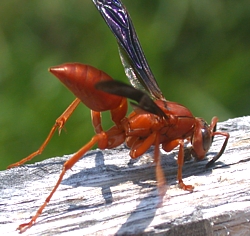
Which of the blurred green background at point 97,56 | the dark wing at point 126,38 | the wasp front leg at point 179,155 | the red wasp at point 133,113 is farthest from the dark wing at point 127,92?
the blurred green background at point 97,56

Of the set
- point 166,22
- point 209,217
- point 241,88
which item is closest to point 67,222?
point 209,217

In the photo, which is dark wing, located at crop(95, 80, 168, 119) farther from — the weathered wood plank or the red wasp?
the weathered wood plank

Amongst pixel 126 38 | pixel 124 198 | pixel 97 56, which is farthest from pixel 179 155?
pixel 97 56

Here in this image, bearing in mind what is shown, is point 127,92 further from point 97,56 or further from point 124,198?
point 97,56

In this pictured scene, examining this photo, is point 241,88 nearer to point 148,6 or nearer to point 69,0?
point 148,6

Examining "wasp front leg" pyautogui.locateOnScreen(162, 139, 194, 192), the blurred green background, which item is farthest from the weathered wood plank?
the blurred green background

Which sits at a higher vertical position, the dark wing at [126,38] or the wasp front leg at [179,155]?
the dark wing at [126,38]

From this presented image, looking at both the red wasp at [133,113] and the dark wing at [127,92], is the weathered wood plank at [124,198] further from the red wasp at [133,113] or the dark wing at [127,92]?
the dark wing at [127,92]
